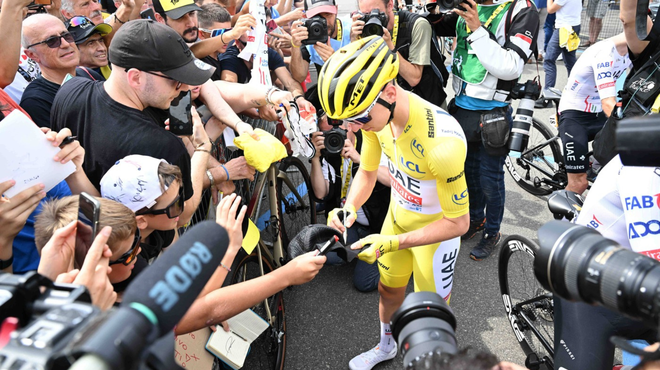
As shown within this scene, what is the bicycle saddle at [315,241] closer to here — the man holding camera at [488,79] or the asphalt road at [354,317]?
the asphalt road at [354,317]

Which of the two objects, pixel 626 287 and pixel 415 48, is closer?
pixel 626 287

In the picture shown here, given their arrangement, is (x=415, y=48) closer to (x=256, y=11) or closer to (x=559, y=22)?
(x=256, y=11)

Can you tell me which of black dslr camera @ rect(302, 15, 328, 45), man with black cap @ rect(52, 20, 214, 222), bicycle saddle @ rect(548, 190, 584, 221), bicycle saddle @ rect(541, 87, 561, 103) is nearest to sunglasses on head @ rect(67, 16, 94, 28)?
man with black cap @ rect(52, 20, 214, 222)

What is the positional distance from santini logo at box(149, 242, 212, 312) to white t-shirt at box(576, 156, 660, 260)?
199 centimetres

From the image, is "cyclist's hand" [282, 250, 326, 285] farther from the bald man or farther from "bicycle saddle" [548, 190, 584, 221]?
the bald man

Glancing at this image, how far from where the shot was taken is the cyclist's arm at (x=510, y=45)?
3.74 m

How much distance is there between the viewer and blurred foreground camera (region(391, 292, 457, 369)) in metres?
1.26

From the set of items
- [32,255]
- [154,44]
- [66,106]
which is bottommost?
[32,255]

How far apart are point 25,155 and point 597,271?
2.06 metres

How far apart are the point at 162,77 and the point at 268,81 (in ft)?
4.89

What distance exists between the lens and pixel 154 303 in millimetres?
787

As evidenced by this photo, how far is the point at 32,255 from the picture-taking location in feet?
6.57

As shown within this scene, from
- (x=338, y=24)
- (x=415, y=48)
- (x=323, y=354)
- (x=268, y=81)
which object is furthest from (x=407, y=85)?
(x=323, y=354)

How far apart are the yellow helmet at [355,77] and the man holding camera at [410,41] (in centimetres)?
145
